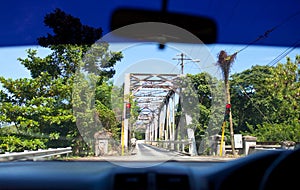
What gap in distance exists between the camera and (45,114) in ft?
17.0

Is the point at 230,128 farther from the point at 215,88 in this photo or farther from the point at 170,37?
the point at 170,37

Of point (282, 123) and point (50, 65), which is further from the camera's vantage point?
point (50, 65)

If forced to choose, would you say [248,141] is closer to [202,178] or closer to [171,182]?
[202,178]

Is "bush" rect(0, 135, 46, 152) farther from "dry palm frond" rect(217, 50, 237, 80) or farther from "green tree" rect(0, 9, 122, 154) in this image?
"dry palm frond" rect(217, 50, 237, 80)

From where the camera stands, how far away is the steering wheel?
1.50 meters

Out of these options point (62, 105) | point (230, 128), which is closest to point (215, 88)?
point (230, 128)

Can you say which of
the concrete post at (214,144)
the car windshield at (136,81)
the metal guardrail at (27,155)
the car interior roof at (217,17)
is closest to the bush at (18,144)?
the car windshield at (136,81)

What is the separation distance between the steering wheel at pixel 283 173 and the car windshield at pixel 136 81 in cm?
85

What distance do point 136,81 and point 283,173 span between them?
107 inches

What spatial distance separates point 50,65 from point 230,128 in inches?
111

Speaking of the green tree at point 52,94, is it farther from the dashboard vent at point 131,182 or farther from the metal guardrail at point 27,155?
the dashboard vent at point 131,182

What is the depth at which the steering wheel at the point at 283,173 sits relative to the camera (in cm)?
150

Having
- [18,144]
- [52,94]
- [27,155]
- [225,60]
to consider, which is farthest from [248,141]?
[52,94]

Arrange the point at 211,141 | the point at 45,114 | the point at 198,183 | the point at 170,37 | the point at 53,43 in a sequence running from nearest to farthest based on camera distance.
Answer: the point at 198,183
the point at 170,37
the point at 211,141
the point at 53,43
the point at 45,114
